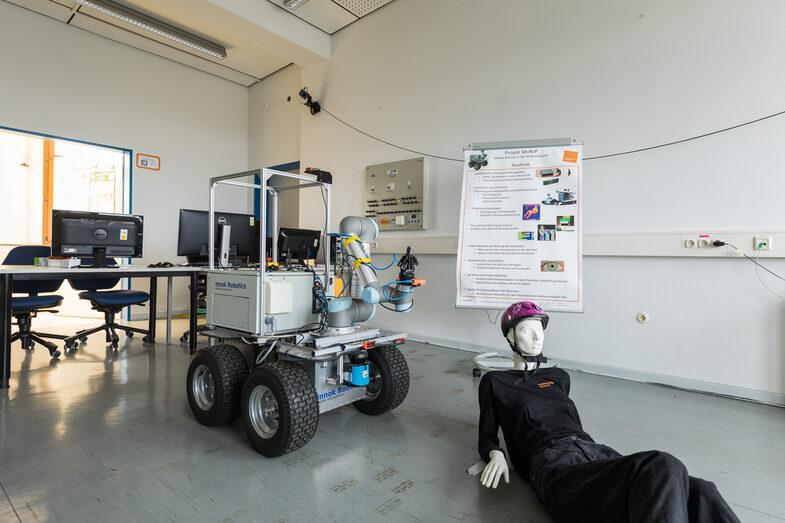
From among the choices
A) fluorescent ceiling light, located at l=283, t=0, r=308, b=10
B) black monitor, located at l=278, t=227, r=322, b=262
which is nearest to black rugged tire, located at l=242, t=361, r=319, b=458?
black monitor, located at l=278, t=227, r=322, b=262

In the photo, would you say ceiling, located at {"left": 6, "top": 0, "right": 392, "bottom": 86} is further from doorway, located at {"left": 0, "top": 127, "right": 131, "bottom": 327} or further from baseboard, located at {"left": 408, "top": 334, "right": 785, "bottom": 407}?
baseboard, located at {"left": 408, "top": 334, "right": 785, "bottom": 407}

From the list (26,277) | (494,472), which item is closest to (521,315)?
(494,472)

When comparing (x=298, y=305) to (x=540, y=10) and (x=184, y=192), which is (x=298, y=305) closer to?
(x=540, y=10)

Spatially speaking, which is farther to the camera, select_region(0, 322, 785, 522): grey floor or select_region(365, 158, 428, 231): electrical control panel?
select_region(365, 158, 428, 231): electrical control panel

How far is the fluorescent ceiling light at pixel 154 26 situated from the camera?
438cm

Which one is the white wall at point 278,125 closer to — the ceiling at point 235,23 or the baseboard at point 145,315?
the ceiling at point 235,23

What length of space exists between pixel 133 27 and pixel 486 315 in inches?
214

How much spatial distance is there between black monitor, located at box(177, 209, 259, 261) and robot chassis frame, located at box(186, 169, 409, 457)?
4.79ft

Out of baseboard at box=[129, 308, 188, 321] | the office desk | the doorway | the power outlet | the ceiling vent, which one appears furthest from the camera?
the doorway

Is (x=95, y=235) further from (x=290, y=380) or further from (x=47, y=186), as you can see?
(x=47, y=186)

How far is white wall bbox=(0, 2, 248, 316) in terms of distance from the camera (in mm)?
4672

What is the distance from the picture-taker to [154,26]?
15.5ft

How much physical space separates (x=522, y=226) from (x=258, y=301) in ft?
6.55

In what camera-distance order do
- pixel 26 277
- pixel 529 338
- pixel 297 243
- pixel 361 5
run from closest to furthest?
pixel 529 338
pixel 26 277
pixel 297 243
pixel 361 5
